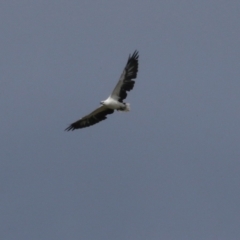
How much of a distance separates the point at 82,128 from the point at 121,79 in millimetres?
5093

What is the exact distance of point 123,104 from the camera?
64562mm

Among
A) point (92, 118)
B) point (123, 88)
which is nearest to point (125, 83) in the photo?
point (123, 88)

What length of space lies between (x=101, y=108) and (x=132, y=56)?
3419mm

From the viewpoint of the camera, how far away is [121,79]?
64.5 meters

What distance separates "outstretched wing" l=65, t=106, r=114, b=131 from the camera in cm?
6619

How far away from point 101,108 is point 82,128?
8.73ft

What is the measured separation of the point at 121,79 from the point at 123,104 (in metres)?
1.37

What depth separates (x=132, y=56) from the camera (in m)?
65.4

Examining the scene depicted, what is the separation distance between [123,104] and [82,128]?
178 inches

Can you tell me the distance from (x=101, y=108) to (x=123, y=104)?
6.39ft

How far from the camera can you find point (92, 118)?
221 feet

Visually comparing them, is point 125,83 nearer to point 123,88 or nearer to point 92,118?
point 123,88

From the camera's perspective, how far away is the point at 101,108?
217 feet

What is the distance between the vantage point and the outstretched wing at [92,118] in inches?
2606
